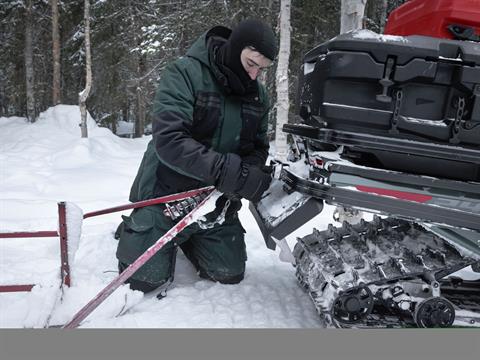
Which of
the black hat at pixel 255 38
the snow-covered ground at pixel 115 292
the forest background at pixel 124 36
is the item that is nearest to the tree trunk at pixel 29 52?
the forest background at pixel 124 36

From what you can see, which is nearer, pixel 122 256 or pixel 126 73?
pixel 122 256

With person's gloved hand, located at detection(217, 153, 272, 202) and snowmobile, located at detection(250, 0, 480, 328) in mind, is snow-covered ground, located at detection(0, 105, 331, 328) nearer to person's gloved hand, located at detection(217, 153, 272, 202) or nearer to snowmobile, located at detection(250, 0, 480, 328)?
snowmobile, located at detection(250, 0, 480, 328)

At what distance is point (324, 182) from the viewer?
2.01 metres

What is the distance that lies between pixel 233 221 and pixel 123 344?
1.46 m

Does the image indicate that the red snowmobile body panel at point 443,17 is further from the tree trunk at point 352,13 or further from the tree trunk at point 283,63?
the tree trunk at point 283,63

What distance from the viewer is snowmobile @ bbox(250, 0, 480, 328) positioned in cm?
190

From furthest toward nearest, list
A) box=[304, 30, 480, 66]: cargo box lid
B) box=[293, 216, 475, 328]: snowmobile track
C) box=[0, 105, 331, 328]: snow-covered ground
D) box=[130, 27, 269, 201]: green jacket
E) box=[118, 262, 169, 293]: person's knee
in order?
box=[118, 262, 169, 293]: person's knee < box=[130, 27, 269, 201]: green jacket < box=[0, 105, 331, 328]: snow-covered ground < box=[293, 216, 475, 328]: snowmobile track < box=[304, 30, 480, 66]: cargo box lid

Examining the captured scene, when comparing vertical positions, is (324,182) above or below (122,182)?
above

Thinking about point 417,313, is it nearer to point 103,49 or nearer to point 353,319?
point 353,319

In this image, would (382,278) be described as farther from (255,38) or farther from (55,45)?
(55,45)

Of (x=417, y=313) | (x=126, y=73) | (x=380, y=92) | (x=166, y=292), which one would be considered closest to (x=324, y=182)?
(x=380, y=92)

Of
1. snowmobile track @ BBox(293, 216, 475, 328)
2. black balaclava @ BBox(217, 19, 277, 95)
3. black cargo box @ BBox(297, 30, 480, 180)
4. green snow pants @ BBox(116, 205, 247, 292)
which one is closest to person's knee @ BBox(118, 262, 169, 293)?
green snow pants @ BBox(116, 205, 247, 292)

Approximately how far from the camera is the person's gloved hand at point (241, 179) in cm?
237

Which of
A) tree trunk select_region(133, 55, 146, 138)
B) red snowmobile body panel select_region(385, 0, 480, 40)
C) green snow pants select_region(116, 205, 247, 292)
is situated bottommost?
tree trunk select_region(133, 55, 146, 138)
